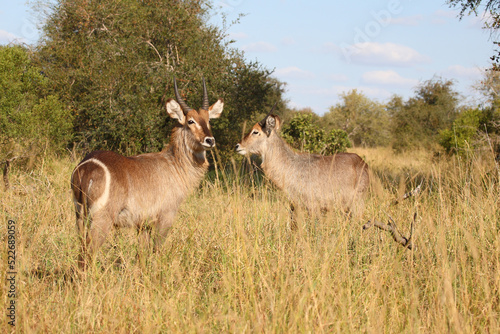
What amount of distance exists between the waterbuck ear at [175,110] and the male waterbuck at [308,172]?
121 cm

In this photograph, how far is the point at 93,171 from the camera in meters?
3.62

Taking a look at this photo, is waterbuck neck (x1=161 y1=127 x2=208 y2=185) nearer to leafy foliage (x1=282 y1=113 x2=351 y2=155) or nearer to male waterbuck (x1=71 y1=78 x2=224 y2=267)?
male waterbuck (x1=71 y1=78 x2=224 y2=267)

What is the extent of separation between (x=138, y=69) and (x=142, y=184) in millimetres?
6785

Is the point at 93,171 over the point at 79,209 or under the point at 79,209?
over

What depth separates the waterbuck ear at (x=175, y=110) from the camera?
5.00 meters

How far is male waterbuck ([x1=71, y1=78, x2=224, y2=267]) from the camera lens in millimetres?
3562

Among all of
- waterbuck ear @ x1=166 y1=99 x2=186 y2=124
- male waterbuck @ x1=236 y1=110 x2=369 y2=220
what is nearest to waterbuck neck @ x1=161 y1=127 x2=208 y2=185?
waterbuck ear @ x1=166 y1=99 x2=186 y2=124

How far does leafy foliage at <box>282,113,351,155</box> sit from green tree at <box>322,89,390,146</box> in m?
17.2

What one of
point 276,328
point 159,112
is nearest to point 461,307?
point 276,328

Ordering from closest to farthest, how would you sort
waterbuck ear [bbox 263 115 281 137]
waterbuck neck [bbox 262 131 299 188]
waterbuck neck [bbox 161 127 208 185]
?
waterbuck neck [bbox 161 127 208 185], waterbuck neck [bbox 262 131 299 188], waterbuck ear [bbox 263 115 281 137]

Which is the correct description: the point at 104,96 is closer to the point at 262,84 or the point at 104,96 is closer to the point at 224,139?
the point at 224,139

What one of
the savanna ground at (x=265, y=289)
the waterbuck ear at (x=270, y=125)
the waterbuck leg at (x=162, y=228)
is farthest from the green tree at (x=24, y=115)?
the savanna ground at (x=265, y=289)

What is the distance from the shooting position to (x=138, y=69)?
10242 millimetres

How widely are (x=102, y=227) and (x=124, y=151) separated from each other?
6812mm
